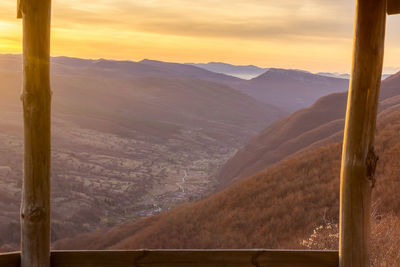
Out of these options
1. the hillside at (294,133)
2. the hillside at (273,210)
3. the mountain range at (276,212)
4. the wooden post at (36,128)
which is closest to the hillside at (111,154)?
the hillside at (294,133)

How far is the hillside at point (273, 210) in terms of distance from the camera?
13.9 meters

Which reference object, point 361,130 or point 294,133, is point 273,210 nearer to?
point 361,130

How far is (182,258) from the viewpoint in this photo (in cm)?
338

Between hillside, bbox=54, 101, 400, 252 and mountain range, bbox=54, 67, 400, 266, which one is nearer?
mountain range, bbox=54, 67, 400, 266

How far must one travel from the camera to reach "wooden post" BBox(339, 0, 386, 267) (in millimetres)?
3367

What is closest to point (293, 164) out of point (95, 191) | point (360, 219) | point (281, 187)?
point (281, 187)

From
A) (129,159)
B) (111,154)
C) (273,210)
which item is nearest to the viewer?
(273,210)

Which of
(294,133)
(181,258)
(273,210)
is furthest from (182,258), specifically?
(294,133)

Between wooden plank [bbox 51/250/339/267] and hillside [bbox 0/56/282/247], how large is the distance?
88.4ft

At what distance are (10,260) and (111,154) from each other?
8290 centimetres

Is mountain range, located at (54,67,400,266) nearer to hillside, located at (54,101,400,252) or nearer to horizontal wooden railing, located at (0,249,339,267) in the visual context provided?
hillside, located at (54,101,400,252)

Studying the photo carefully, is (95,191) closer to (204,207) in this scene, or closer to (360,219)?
(204,207)

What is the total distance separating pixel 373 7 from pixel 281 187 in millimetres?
16949

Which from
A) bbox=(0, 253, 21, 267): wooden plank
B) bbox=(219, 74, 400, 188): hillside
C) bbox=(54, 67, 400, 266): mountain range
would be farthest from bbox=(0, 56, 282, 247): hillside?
bbox=(0, 253, 21, 267): wooden plank
